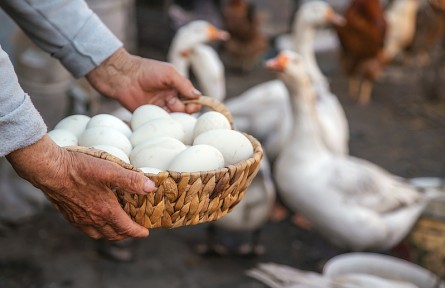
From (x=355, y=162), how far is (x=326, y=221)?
46 cm

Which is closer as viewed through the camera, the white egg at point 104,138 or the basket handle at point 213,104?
the white egg at point 104,138

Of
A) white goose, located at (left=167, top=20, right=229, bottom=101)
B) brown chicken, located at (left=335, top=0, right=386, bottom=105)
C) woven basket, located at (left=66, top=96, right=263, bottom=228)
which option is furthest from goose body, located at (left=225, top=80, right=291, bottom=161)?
woven basket, located at (left=66, top=96, right=263, bottom=228)

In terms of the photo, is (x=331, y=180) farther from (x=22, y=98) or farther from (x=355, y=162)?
(x=22, y=98)

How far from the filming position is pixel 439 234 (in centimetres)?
349

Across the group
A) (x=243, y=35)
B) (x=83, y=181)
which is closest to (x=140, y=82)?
→ (x=83, y=181)

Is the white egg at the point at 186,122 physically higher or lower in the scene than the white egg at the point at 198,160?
lower

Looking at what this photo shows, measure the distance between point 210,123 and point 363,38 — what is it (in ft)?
16.8

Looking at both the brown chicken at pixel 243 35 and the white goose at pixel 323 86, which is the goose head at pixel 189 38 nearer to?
the white goose at pixel 323 86

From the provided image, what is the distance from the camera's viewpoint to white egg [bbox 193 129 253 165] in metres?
1.82

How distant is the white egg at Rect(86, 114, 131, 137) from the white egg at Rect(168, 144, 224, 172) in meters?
0.28

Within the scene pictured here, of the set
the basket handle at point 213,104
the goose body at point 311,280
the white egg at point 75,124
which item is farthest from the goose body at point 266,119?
the white egg at point 75,124

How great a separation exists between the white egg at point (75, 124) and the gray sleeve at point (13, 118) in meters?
0.38

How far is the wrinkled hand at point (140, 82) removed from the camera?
2092mm

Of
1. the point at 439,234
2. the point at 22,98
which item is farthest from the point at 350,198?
→ the point at 22,98
